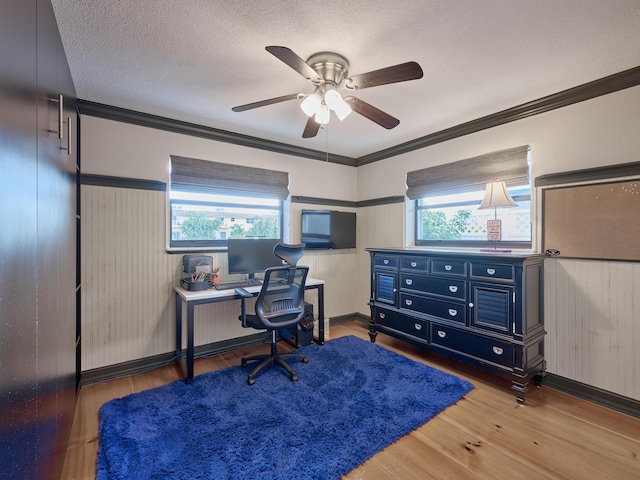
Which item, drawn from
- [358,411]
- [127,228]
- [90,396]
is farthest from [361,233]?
[90,396]

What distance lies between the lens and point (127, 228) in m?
2.76

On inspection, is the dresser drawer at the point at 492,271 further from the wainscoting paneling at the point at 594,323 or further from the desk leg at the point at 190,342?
the desk leg at the point at 190,342

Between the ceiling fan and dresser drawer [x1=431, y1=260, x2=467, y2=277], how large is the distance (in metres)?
1.39

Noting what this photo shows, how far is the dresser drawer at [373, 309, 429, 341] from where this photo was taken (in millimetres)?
3004

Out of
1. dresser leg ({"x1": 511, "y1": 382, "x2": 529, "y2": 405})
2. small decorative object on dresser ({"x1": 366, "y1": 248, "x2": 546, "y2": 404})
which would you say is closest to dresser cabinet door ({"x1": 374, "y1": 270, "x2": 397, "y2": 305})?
small decorative object on dresser ({"x1": 366, "y1": 248, "x2": 546, "y2": 404})

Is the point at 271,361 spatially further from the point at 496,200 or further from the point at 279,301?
the point at 496,200

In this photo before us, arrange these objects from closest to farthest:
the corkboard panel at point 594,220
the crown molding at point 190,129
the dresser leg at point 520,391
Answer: the corkboard panel at point 594,220 < the dresser leg at point 520,391 < the crown molding at point 190,129

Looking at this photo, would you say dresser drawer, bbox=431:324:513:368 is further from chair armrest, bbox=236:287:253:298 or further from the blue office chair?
chair armrest, bbox=236:287:253:298

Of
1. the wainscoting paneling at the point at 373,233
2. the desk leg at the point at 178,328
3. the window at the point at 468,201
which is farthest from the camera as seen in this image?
the wainscoting paneling at the point at 373,233

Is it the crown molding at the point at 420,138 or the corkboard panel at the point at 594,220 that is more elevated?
the crown molding at the point at 420,138

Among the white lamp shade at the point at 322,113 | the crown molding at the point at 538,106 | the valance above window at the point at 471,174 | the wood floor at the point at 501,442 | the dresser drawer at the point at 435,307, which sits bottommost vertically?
the wood floor at the point at 501,442

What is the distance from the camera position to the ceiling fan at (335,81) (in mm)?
1623

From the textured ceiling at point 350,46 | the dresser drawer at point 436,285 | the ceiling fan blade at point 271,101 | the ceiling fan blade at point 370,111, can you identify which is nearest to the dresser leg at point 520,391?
the dresser drawer at point 436,285

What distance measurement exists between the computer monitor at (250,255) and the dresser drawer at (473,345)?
1873 millimetres
